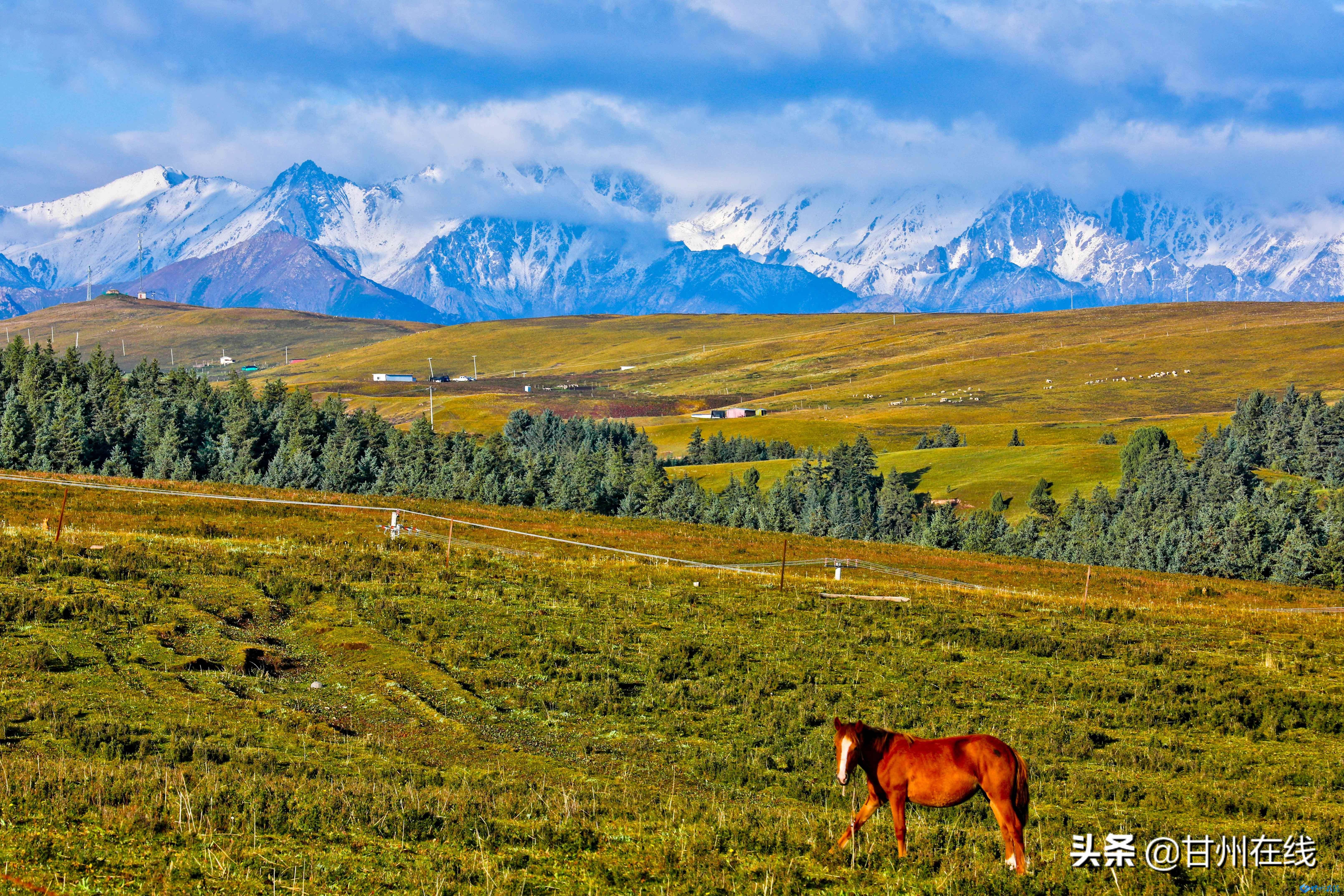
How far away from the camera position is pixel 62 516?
29.9 metres

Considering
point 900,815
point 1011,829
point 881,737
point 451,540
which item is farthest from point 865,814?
point 451,540

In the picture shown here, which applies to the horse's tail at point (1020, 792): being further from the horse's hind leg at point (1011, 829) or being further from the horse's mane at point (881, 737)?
the horse's mane at point (881, 737)

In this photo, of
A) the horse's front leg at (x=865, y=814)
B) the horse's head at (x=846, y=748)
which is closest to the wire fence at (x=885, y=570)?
the horse's front leg at (x=865, y=814)

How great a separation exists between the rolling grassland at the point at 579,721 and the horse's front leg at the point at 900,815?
0.47 metres

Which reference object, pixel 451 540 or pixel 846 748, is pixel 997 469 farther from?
pixel 846 748

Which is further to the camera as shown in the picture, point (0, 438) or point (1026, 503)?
point (1026, 503)

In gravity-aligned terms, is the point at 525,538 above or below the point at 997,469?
below

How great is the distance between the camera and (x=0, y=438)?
295ft

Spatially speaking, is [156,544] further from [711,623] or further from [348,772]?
[348,772]

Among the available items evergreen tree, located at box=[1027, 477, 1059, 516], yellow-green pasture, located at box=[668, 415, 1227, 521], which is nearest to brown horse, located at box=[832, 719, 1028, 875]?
yellow-green pasture, located at box=[668, 415, 1227, 521]

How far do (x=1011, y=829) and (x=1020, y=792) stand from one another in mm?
416

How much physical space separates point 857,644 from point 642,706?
739 cm

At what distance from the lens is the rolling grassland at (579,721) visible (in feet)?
35.7

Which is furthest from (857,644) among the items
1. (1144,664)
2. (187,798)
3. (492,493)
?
(492,493)
